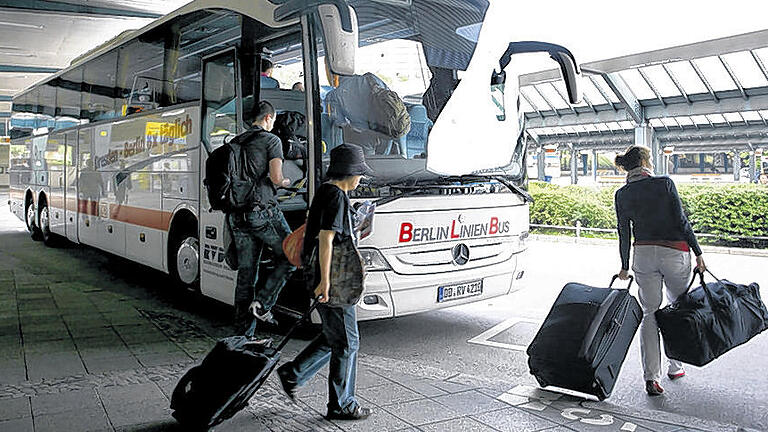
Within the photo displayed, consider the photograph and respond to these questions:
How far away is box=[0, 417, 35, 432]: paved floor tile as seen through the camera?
4.50 metres

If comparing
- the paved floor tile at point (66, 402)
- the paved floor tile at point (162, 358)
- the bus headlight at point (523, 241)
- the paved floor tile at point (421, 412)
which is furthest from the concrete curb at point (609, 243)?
the paved floor tile at point (66, 402)

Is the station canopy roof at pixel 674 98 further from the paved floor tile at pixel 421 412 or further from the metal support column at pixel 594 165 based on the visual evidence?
the paved floor tile at pixel 421 412

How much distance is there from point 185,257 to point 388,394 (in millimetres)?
3914

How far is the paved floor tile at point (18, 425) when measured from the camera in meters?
4.50

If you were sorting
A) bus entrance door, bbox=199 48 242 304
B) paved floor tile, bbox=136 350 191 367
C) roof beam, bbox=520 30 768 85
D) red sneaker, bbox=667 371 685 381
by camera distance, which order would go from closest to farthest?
red sneaker, bbox=667 371 685 381 → paved floor tile, bbox=136 350 191 367 → bus entrance door, bbox=199 48 242 304 → roof beam, bbox=520 30 768 85

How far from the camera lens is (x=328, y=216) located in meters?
4.51

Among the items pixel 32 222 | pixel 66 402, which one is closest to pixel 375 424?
pixel 66 402

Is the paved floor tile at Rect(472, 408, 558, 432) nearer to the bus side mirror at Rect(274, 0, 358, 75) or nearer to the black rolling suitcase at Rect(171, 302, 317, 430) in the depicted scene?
the black rolling suitcase at Rect(171, 302, 317, 430)

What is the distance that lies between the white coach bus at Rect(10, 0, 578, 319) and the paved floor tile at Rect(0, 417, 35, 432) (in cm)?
274

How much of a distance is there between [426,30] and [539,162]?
26331 mm

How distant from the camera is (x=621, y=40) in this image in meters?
18.5

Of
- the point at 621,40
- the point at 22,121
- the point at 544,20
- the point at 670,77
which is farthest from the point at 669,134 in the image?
the point at 22,121

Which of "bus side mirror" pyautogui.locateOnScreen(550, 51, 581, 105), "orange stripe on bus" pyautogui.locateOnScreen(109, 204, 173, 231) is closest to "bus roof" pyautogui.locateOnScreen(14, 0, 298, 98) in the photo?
"orange stripe on bus" pyautogui.locateOnScreen(109, 204, 173, 231)

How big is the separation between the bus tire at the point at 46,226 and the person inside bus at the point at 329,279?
37.8 feet
